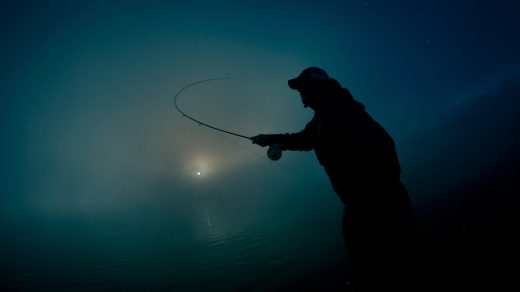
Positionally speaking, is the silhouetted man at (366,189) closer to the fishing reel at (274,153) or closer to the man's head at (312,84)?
the man's head at (312,84)

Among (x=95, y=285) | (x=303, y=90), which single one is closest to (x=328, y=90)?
(x=303, y=90)

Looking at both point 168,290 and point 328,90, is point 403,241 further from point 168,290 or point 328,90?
point 168,290

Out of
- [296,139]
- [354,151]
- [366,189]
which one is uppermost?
[296,139]

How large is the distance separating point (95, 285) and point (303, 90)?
22543 millimetres

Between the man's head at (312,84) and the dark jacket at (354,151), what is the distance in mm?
207

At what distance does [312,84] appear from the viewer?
11.2 ft

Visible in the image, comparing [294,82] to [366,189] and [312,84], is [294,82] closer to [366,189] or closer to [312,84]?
[312,84]

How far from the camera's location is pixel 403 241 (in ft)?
8.20

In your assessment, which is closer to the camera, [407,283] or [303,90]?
[407,283]

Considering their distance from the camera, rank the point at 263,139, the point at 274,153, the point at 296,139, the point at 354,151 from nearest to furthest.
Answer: the point at 354,151, the point at 296,139, the point at 263,139, the point at 274,153

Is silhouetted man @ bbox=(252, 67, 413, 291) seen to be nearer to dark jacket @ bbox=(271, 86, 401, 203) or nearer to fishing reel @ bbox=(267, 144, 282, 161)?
dark jacket @ bbox=(271, 86, 401, 203)

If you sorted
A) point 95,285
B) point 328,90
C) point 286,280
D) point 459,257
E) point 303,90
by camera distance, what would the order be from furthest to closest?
point 95,285
point 286,280
point 459,257
point 303,90
point 328,90

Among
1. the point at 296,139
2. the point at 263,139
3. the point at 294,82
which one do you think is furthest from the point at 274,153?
the point at 294,82

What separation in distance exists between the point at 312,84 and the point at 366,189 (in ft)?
5.36
